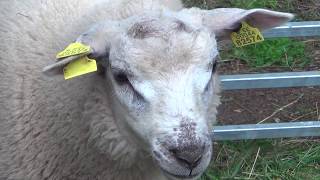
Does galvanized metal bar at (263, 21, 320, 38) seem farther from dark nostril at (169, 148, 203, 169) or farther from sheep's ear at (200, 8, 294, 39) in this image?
dark nostril at (169, 148, 203, 169)

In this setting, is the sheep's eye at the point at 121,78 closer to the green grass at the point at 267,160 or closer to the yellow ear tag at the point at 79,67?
the yellow ear tag at the point at 79,67

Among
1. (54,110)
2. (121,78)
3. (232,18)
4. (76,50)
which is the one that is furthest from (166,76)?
(54,110)

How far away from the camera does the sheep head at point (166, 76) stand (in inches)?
89.5

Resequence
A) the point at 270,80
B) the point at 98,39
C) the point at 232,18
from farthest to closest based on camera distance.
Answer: the point at 270,80, the point at 232,18, the point at 98,39

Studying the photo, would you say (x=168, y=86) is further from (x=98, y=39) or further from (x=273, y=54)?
(x=273, y=54)

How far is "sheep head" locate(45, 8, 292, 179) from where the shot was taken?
2273 millimetres

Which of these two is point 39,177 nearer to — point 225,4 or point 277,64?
point 277,64

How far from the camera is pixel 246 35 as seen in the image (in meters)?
2.64

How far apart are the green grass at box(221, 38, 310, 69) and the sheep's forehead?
1.98m

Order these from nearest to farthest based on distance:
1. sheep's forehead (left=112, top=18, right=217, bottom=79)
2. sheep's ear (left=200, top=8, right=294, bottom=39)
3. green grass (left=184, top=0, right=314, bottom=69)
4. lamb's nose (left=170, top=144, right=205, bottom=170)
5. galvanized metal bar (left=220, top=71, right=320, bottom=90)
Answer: lamb's nose (left=170, top=144, right=205, bottom=170), sheep's forehead (left=112, top=18, right=217, bottom=79), sheep's ear (left=200, top=8, right=294, bottom=39), galvanized metal bar (left=220, top=71, right=320, bottom=90), green grass (left=184, top=0, right=314, bottom=69)

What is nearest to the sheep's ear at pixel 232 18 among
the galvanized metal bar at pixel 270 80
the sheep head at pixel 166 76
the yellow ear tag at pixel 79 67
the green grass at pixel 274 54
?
the sheep head at pixel 166 76

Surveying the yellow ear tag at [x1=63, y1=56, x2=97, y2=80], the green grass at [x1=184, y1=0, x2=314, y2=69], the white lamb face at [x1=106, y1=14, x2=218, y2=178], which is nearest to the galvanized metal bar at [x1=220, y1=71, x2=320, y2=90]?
the green grass at [x1=184, y1=0, x2=314, y2=69]

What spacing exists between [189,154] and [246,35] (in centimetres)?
61

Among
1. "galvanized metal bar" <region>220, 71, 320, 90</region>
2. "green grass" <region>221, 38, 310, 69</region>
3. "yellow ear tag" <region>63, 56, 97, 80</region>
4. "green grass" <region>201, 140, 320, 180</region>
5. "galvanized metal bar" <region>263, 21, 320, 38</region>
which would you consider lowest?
"green grass" <region>201, 140, 320, 180</region>
